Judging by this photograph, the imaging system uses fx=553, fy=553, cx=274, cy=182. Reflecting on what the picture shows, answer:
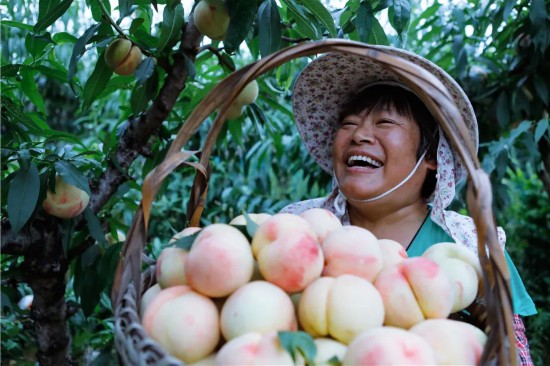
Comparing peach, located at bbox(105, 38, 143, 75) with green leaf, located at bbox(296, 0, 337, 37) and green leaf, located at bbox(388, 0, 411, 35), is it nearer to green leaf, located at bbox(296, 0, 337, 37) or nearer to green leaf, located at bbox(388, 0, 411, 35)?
green leaf, located at bbox(296, 0, 337, 37)

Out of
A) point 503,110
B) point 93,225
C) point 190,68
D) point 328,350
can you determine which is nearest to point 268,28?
point 190,68

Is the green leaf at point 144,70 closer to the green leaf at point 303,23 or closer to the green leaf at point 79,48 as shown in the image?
the green leaf at point 79,48

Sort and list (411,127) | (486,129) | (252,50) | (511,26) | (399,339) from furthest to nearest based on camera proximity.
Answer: (486,129), (511,26), (252,50), (411,127), (399,339)

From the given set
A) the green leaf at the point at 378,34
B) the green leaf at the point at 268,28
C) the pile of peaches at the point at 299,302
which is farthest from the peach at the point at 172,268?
the green leaf at the point at 378,34

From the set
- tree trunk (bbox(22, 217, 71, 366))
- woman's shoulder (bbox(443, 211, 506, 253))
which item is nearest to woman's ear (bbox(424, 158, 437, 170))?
woman's shoulder (bbox(443, 211, 506, 253))

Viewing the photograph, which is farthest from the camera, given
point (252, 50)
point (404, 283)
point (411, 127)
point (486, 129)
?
point (486, 129)

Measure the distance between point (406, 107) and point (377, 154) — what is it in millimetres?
132

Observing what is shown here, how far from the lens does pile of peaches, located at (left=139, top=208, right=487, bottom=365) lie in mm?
583

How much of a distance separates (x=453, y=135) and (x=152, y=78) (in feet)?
2.39

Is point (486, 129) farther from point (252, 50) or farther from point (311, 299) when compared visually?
point (311, 299)

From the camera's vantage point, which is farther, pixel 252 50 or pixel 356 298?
pixel 252 50

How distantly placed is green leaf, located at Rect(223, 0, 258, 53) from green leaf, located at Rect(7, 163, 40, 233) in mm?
422

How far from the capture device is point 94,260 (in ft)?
4.07

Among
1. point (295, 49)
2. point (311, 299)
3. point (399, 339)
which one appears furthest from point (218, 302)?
point (295, 49)
